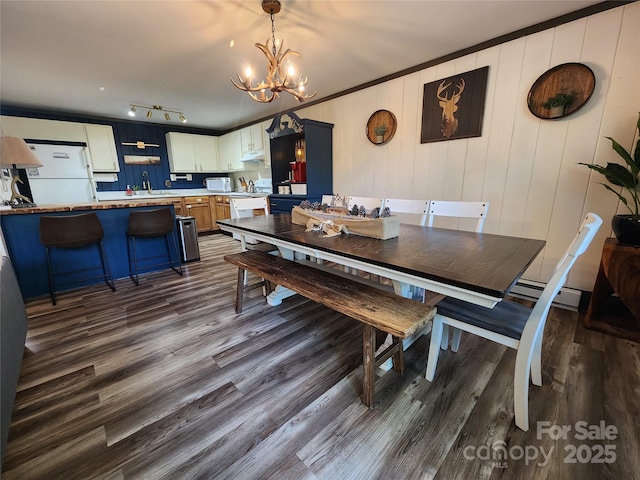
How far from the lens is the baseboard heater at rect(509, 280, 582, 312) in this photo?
7.28ft

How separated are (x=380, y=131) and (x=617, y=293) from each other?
268cm

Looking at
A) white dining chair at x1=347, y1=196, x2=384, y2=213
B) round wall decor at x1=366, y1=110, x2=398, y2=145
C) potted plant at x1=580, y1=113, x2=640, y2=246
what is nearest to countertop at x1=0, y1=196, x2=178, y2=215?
white dining chair at x1=347, y1=196, x2=384, y2=213

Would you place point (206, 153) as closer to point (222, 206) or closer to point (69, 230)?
point (222, 206)

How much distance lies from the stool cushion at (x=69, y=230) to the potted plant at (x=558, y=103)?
4.41 metres

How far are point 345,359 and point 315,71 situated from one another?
3092mm

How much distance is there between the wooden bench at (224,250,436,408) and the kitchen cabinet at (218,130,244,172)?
14.4 feet

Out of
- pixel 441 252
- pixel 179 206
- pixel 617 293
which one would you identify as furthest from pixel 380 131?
→ pixel 179 206

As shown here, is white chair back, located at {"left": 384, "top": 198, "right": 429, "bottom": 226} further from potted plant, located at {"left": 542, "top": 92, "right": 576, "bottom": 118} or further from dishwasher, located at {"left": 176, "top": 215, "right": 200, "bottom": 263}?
dishwasher, located at {"left": 176, "top": 215, "right": 200, "bottom": 263}

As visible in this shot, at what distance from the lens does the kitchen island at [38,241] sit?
98.4 inches

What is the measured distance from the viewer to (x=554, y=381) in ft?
4.82

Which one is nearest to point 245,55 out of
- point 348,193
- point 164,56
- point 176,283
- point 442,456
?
point 164,56

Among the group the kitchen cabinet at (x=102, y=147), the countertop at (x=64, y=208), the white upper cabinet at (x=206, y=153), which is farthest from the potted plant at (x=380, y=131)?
the kitchen cabinet at (x=102, y=147)

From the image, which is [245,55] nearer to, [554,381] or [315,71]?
[315,71]

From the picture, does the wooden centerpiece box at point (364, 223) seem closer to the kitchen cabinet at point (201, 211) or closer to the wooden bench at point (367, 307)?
the wooden bench at point (367, 307)
